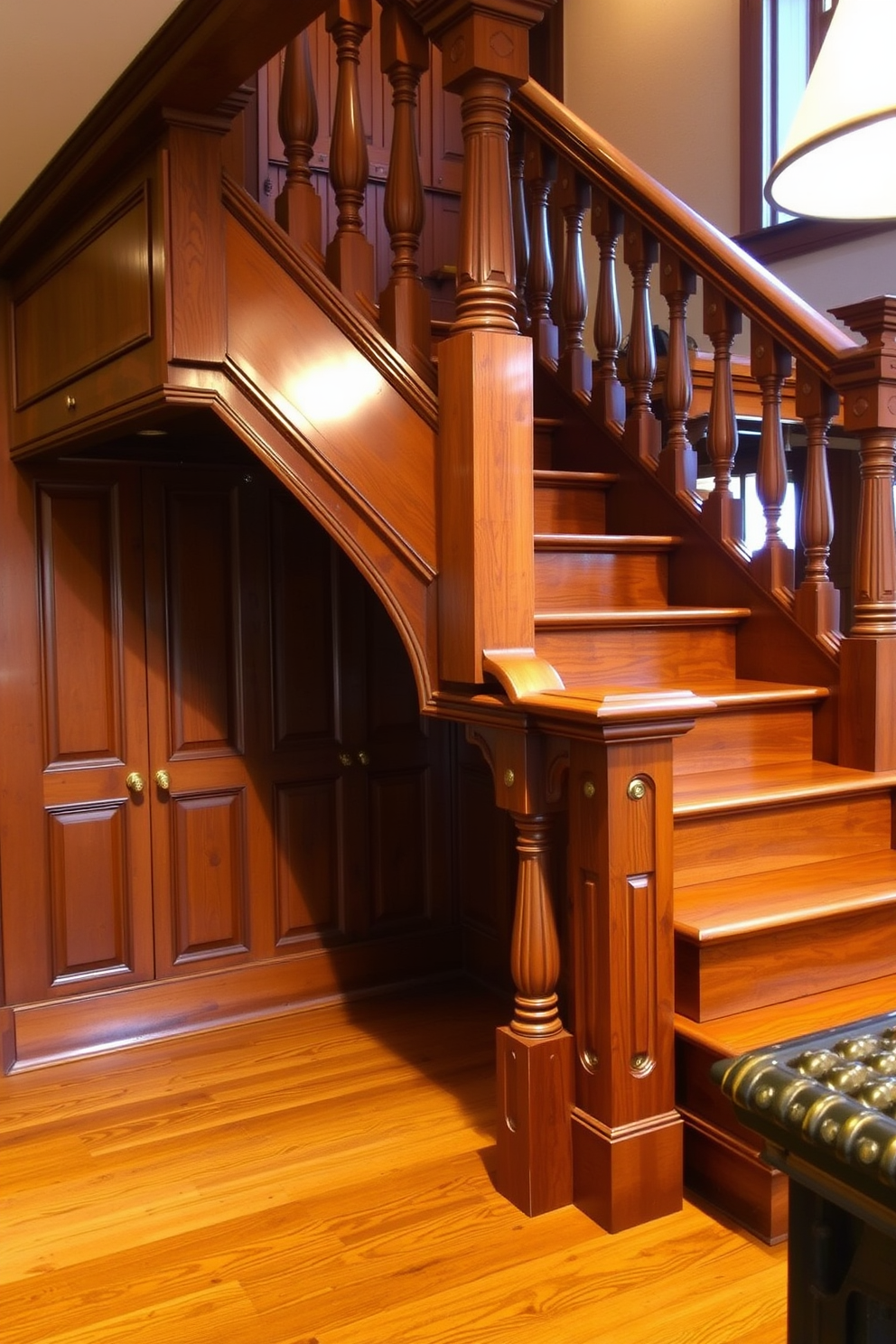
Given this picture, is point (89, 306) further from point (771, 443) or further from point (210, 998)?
point (210, 998)

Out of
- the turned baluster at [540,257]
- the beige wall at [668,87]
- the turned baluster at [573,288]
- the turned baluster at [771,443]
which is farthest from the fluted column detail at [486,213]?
the beige wall at [668,87]

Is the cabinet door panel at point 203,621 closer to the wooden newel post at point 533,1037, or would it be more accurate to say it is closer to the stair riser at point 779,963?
the wooden newel post at point 533,1037

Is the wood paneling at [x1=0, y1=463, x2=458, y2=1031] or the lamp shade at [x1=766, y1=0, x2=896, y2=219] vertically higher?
the lamp shade at [x1=766, y1=0, x2=896, y2=219]

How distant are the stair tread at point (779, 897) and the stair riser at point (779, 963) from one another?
0.03 meters

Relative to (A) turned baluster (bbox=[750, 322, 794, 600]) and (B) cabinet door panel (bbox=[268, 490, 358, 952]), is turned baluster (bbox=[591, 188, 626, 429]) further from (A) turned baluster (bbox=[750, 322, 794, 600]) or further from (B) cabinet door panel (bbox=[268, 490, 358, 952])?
(B) cabinet door panel (bbox=[268, 490, 358, 952])

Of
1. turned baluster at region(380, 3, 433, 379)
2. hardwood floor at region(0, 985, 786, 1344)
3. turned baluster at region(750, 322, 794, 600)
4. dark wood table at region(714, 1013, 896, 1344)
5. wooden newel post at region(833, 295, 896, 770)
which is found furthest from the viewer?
turned baluster at region(750, 322, 794, 600)

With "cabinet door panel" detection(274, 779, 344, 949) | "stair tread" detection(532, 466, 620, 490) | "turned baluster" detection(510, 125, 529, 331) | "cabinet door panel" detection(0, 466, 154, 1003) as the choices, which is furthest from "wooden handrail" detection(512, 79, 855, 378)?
"cabinet door panel" detection(274, 779, 344, 949)

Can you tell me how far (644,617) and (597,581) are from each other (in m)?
0.27

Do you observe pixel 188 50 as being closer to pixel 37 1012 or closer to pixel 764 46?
pixel 37 1012

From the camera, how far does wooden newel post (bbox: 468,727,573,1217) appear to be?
2.19 metres

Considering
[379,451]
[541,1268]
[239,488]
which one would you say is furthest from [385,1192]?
[239,488]

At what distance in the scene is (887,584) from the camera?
8.97 feet

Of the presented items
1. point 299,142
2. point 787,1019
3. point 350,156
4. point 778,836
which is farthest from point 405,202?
point 787,1019

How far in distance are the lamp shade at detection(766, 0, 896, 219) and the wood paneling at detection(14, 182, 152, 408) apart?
57.1 inches
